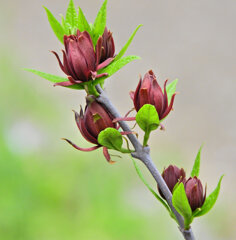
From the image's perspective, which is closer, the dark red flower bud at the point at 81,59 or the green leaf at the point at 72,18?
the dark red flower bud at the point at 81,59

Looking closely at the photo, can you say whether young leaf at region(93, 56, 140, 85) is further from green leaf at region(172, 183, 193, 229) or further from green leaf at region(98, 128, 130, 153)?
green leaf at region(172, 183, 193, 229)

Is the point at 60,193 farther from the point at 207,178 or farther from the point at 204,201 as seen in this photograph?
the point at 207,178

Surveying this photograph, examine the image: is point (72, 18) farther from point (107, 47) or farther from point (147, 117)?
point (147, 117)

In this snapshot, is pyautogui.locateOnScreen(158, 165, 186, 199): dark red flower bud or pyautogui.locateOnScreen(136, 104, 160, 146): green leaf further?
pyautogui.locateOnScreen(158, 165, 186, 199): dark red flower bud

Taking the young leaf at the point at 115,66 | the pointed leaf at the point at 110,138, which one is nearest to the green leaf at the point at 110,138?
the pointed leaf at the point at 110,138

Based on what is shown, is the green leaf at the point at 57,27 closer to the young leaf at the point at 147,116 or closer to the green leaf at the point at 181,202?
the young leaf at the point at 147,116

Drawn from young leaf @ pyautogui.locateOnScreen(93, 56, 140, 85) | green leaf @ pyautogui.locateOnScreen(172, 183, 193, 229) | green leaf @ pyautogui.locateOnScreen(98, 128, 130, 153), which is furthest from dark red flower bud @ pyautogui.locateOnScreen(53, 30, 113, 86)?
green leaf @ pyautogui.locateOnScreen(172, 183, 193, 229)
